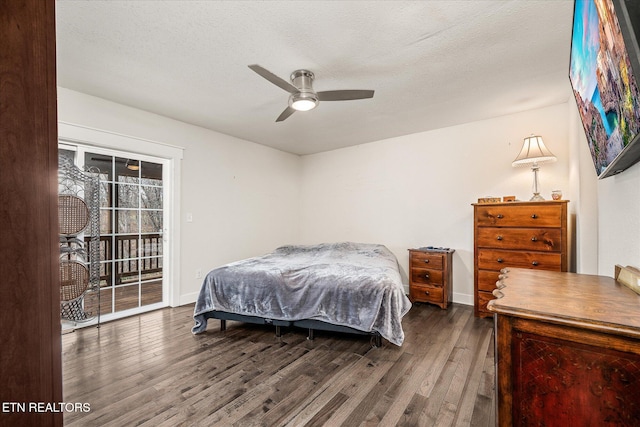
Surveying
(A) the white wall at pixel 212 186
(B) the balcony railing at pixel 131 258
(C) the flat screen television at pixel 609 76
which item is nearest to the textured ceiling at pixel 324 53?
(A) the white wall at pixel 212 186

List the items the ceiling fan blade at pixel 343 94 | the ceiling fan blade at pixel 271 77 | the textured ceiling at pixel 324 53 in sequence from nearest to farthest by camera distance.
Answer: the textured ceiling at pixel 324 53
the ceiling fan blade at pixel 271 77
the ceiling fan blade at pixel 343 94

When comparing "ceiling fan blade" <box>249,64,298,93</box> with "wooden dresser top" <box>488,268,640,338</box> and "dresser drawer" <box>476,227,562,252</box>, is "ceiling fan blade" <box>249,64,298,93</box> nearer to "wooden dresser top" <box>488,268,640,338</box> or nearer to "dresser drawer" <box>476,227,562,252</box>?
"wooden dresser top" <box>488,268,640,338</box>

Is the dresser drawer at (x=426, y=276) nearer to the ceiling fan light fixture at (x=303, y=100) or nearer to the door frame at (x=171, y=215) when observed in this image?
the ceiling fan light fixture at (x=303, y=100)

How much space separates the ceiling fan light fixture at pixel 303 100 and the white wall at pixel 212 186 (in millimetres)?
2037

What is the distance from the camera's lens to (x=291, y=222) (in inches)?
209

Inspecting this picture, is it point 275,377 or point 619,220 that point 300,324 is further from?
point 619,220

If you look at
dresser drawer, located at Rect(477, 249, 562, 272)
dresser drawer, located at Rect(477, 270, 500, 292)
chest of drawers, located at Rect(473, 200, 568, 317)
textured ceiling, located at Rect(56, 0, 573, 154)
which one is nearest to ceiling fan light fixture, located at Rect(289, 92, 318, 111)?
textured ceiling, located at Rect(56, 0, 573, 154)

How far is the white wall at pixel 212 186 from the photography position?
3.06m

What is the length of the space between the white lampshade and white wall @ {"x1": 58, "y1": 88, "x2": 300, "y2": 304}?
143 inches

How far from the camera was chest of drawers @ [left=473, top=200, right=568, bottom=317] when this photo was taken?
2.74 meters

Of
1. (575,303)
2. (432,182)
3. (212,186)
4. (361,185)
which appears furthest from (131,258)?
(432,182)

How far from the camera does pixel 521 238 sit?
114 inches

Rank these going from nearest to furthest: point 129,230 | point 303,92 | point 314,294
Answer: point 303,92 < point 314,294 < point 129,230

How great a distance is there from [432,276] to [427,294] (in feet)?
0.83
